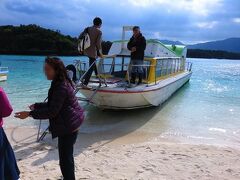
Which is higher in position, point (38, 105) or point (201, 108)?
point (38, 105)

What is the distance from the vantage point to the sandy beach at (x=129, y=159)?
5598mm

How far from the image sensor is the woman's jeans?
13.4 feet

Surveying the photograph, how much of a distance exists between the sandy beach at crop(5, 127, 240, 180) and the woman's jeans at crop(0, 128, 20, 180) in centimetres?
109

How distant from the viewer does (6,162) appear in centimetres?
419

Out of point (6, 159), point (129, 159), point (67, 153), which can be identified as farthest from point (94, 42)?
point (6, 159)

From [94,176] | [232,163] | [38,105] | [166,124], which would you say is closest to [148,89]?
[166,124]

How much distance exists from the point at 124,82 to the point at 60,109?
7340 mm

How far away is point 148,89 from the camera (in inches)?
413

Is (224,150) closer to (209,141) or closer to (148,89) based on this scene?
(209,141)

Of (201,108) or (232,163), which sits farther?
(201,108)

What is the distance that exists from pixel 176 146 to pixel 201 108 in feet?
21.5

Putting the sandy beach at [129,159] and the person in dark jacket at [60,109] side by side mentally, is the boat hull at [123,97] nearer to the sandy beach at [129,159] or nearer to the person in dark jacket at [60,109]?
the sandy beach at [129,159]

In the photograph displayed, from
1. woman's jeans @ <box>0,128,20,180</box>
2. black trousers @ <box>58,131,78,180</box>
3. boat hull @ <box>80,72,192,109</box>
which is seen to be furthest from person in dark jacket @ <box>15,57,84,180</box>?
boat hull @ <box>80,72,192,109</box>

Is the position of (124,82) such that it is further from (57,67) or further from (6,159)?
(6,159)
